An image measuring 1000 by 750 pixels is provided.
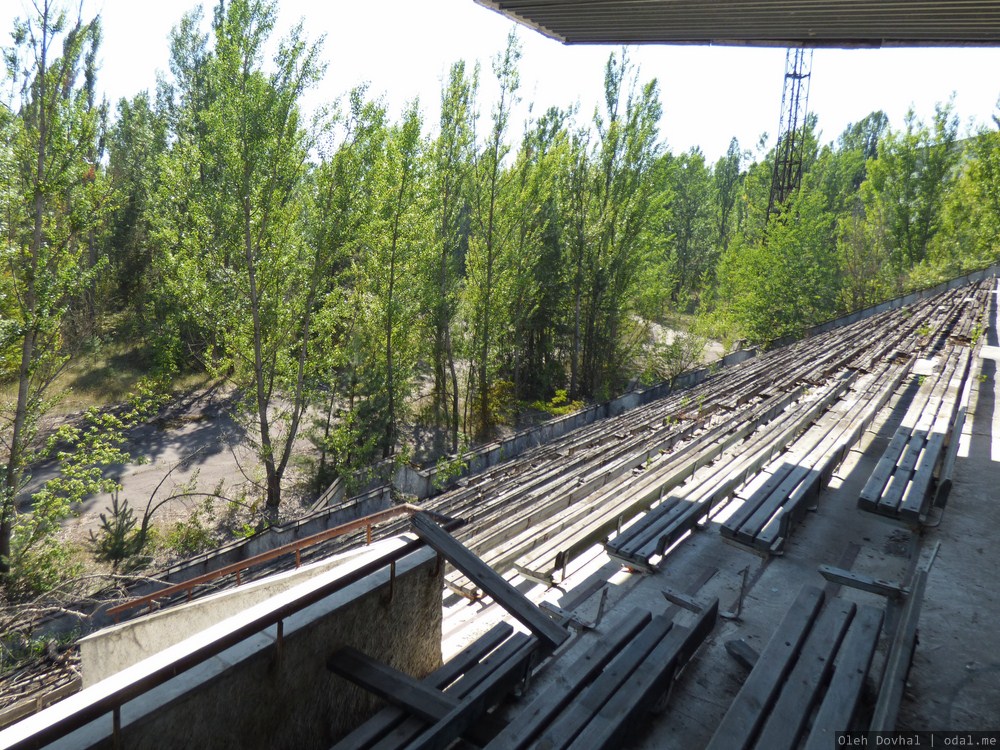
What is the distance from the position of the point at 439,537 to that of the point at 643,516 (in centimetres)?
279

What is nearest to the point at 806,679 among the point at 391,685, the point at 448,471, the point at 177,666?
the point at 391,685

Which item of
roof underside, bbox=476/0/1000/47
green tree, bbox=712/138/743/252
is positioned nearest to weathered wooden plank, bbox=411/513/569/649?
roof underside, bbox=476/0/1000/47

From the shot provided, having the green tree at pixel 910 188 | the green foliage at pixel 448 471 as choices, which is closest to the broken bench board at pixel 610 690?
the green foliage at pixel 448 471

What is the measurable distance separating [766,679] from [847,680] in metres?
0.38

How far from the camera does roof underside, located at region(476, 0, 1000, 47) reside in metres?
5.89

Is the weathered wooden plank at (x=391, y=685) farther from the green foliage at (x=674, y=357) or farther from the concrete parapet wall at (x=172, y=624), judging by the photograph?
the green foliage at (x=674, y=357)

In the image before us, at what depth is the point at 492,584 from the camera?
10.9 feet

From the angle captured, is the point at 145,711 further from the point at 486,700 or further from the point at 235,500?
the point at 235,500

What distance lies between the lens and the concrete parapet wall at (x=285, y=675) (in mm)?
2236

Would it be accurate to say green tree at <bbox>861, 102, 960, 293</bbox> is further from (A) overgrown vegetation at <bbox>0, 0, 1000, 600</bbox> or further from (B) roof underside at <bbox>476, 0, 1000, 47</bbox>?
(B) roof underside at <bbox>476, 0, 1000, 47</bbox>

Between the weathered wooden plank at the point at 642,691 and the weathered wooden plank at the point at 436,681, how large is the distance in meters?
0.83

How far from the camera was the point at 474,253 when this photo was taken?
1902cm

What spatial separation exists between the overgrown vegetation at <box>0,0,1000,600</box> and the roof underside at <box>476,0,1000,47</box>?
7.12 meters

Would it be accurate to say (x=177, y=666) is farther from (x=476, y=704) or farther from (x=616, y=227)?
(x=616, y=227)
